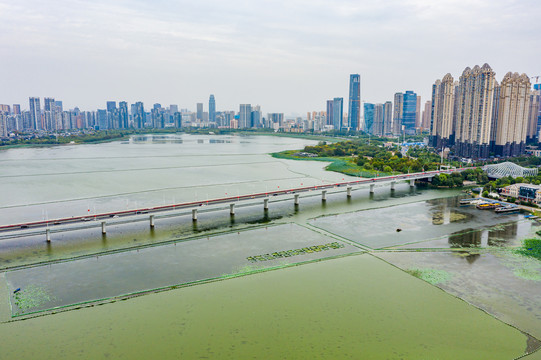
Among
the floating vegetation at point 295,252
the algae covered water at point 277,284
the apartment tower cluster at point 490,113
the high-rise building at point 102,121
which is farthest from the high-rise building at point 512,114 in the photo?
the high-rise building at point 102,121

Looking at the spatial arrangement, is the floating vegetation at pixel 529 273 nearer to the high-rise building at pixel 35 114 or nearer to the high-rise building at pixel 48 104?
the high-rise building at pixel 35 114

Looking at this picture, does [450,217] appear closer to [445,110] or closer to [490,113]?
[490,113]

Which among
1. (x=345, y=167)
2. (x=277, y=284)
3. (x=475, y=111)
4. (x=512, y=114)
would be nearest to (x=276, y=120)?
(x=345, y=167)

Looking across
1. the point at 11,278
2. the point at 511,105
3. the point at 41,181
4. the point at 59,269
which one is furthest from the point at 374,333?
the point at 511,105

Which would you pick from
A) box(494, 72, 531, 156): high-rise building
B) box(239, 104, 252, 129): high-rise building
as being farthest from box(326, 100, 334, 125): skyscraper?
box(494, 72, 531, 156): high-rise building

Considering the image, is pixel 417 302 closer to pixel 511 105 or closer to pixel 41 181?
pixel 41 181
